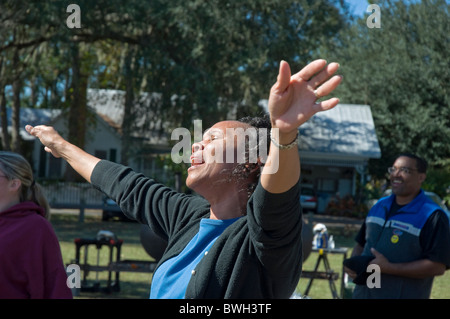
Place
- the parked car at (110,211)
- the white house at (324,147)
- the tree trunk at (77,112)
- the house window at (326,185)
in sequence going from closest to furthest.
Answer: the parked car at (110,211) → the tree trunk at (77,112) → the white house at (324,147) → the house window at (326,185)

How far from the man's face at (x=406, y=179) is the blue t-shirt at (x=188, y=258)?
285 centimetres

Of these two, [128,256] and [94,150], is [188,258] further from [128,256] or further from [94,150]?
[94,150]

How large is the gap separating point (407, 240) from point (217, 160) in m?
2.74

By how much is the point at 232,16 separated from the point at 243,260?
1894 cm

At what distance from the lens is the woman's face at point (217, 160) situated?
253cm

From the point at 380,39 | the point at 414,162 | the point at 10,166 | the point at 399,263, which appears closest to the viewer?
the point at 10,166

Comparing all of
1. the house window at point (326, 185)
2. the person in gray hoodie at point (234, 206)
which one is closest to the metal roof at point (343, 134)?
the house window at point (326, 185)

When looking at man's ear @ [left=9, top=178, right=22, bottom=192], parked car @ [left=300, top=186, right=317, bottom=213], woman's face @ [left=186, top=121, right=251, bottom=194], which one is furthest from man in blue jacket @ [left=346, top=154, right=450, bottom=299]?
parked car @ [left=300, top=186, right=317, bottom=213]

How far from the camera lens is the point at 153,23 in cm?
2094

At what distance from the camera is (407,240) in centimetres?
473

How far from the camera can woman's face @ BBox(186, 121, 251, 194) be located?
8.30 ft

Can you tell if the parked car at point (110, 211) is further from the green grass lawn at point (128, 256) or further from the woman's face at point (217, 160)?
the woman's face at point (217, 160)
